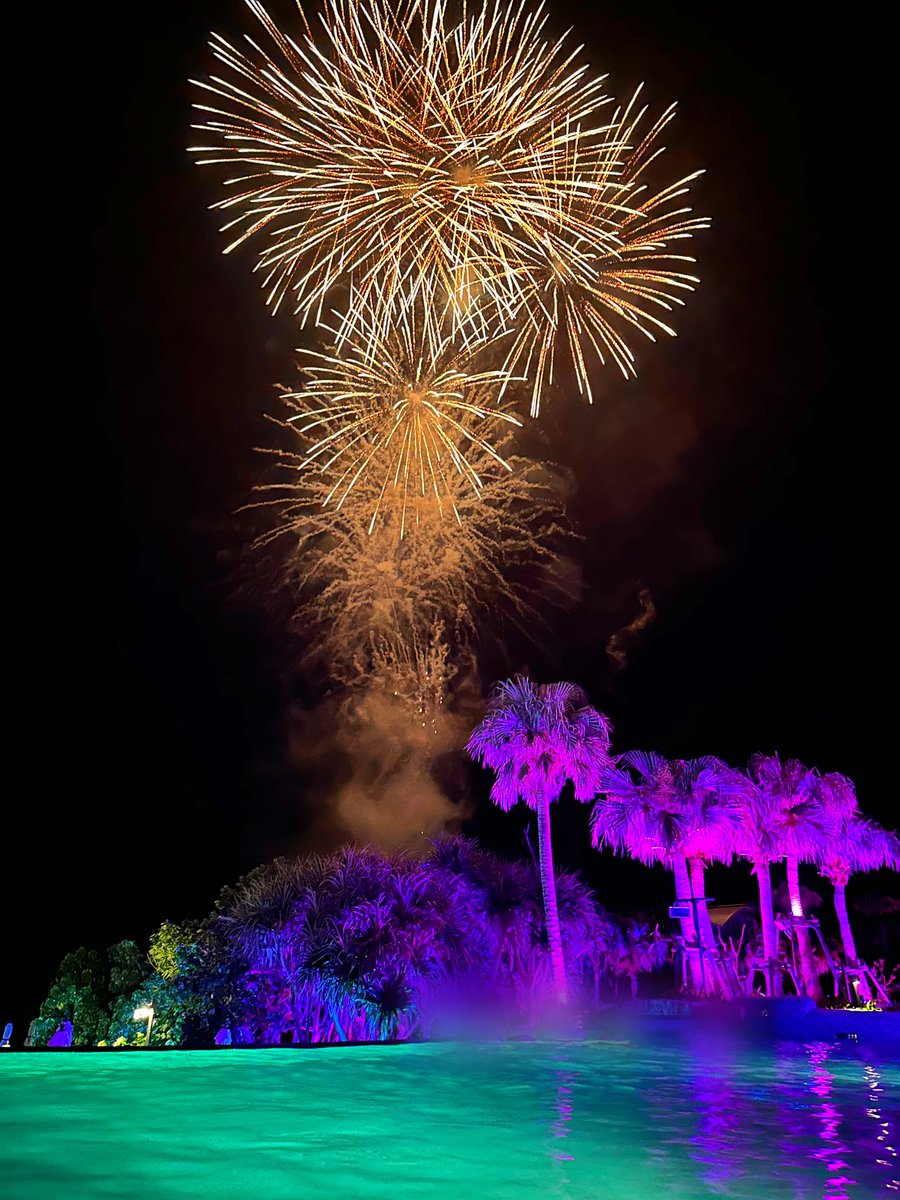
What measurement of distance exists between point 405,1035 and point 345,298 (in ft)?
56.1

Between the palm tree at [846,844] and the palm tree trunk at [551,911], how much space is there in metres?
8.37

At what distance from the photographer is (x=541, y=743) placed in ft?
105

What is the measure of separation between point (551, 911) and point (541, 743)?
15.9 feet

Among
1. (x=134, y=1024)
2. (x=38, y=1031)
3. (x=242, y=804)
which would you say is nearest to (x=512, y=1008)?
(x=134, y=1024)

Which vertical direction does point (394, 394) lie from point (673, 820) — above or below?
above

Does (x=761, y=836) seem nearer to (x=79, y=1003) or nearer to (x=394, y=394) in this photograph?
(x=394, y=394)

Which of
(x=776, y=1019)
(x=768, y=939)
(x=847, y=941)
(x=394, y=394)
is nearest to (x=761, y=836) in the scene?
(x=768, y=939)

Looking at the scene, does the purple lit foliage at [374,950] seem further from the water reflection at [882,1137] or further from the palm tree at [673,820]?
the water reflection at [882,1137]

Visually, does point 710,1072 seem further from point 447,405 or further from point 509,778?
point 509,778

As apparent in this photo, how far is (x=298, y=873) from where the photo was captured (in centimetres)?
2750

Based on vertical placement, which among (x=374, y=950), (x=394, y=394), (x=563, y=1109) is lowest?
(x=563, y=1109)

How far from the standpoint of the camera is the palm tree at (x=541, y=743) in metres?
32.2

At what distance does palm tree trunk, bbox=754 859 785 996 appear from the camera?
98.3 ft

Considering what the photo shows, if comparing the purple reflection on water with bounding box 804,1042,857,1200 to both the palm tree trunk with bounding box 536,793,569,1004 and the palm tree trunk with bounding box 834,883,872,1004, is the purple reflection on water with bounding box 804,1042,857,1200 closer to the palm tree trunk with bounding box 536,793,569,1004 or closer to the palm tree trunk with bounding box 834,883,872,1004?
the palm tree trunk with bounding box 834,883,872,1004
